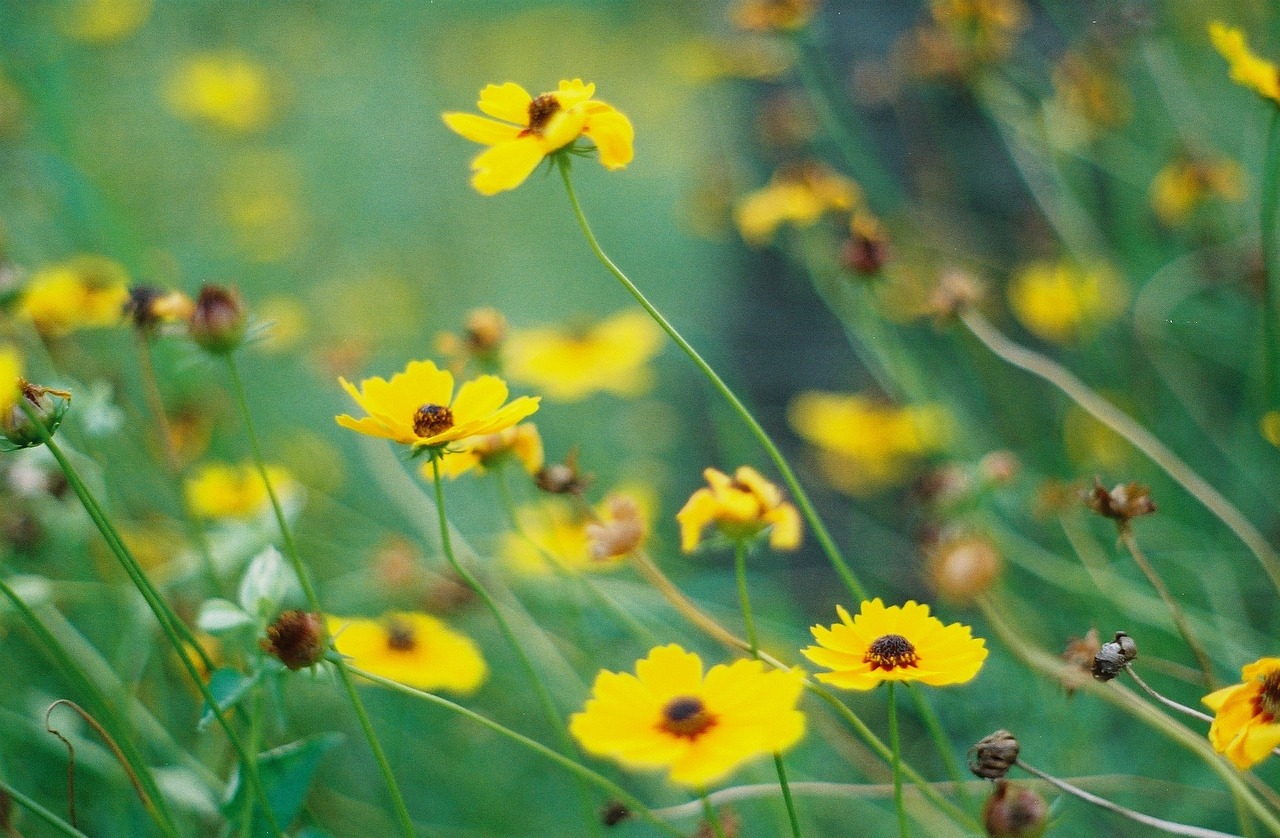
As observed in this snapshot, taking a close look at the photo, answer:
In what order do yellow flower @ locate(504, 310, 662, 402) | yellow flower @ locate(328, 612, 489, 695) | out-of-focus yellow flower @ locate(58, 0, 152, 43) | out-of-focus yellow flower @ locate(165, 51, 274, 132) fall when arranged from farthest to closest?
out-of-focus yellow flower @ locate(165, 51, 274, 132), out-of-focus yellow flower @ locate(58, 0, 152, 43), yellow flower @ locate(504, 310, 662, 402), yellow flower @ locate(328, 612, 489, 695)

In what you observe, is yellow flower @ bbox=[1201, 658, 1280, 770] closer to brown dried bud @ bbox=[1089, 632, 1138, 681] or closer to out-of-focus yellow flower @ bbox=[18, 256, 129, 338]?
brown dried bud @ bbox=[1089, 632, 1138, 681]

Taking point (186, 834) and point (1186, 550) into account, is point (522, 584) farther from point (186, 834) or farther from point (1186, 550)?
point (1186, 550)

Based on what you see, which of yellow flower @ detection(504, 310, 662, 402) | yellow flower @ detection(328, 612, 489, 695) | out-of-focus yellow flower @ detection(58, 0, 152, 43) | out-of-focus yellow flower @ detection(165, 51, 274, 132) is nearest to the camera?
yellow flower @ detection(328, 612, 489, 695)

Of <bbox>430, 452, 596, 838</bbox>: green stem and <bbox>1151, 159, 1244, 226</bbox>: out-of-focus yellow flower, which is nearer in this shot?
<bbox>430, 452, 596, 838</bbox>: green stem

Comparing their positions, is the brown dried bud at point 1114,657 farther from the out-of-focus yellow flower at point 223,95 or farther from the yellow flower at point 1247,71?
the out-of-focus yellow flower at point 223,95

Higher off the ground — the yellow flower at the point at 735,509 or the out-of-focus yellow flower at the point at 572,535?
the yellow flower at the point at 735,509

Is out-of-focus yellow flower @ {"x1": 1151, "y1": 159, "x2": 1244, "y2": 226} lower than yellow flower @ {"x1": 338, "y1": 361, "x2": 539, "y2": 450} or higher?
lower

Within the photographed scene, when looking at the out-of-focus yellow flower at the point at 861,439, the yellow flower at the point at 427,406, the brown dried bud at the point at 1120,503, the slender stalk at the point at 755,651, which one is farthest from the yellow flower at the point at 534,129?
the out-of-focus yellow flower at the point at 861,439

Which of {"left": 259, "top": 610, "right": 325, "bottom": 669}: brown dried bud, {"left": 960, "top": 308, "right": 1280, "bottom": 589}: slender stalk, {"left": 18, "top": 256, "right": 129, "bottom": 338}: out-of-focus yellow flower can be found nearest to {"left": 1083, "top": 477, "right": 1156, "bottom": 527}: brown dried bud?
{"left": 960, "top": 308, "right": 1280, "bottom": 589}: slender stalk
